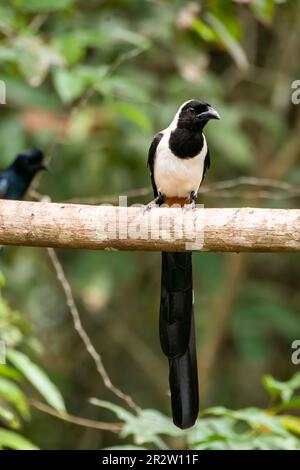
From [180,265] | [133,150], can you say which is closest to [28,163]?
[133,150]

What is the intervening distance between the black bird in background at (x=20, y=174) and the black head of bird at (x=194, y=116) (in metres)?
1.38

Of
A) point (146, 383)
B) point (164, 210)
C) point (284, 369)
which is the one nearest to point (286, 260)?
point (284, 369)

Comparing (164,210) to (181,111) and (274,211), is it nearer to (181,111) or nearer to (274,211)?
(274,211)

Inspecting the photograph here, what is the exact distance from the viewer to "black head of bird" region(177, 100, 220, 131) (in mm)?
3846

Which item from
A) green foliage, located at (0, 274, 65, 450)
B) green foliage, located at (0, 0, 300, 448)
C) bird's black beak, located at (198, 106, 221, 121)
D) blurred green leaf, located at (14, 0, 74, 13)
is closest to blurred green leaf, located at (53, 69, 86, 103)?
green foliage, located at (0, 0, 300, 448)

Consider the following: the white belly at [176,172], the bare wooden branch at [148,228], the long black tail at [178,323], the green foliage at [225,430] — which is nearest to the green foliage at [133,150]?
the white belly at [176,172]

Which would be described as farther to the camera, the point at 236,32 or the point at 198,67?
the point at 198,67

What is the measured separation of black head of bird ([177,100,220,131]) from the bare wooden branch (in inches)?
33.1

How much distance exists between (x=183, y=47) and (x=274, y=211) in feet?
7.96

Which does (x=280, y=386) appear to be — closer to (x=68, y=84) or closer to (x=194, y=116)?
(x=194, y=116)

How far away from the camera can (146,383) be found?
21.8 feet

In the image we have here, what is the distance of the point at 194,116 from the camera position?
12.7 ft

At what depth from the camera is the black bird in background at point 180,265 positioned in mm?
3557
